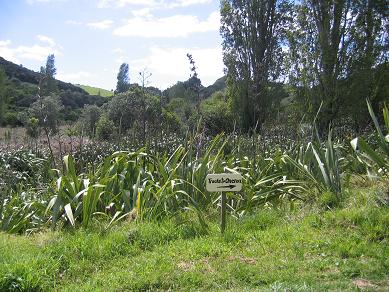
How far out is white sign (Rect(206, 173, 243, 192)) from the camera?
4484mm

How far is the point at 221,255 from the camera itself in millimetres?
3980

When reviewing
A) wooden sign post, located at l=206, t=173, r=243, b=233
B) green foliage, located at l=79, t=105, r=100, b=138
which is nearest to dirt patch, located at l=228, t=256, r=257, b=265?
wooden sign post, located at l=206, t=173, r=243, b=233

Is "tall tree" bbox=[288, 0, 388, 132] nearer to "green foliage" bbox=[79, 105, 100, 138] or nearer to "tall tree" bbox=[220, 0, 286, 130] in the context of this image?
"tall tree" bbox=[220, 0, 286, 130]

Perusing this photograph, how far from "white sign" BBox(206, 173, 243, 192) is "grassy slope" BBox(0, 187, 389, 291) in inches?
17.5

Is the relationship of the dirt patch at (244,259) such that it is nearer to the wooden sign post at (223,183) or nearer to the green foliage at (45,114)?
the wooden sign post at (223,183)

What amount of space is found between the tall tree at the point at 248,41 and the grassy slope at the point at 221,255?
1373 centimetres

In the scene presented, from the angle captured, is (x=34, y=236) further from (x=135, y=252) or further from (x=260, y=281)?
(x=260, y=281)

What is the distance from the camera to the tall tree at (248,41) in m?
18.5

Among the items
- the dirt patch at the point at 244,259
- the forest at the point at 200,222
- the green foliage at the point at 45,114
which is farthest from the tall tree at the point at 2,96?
the dirt patch at the point at 244,259

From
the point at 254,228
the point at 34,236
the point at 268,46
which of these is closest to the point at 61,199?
the point at 34,236

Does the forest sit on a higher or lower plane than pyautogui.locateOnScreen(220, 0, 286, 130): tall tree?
lower

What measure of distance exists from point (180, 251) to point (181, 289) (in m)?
0.76

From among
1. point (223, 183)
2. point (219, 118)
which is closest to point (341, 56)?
point (219, 118)

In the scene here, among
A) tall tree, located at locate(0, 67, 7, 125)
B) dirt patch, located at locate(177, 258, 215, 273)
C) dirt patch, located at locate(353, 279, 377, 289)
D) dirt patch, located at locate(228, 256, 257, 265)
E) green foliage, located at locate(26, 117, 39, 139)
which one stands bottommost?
dirt patch, located at locate(177, 258, 215, 273)
